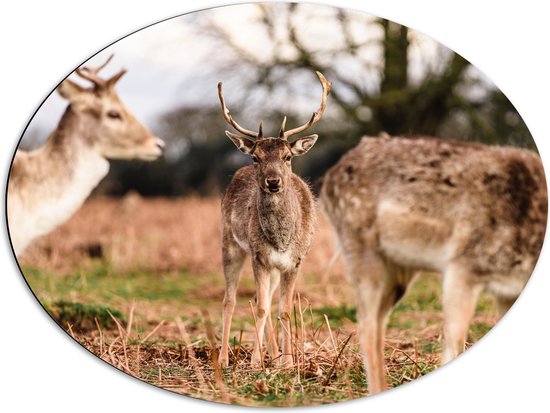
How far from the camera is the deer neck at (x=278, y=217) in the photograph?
4465mm

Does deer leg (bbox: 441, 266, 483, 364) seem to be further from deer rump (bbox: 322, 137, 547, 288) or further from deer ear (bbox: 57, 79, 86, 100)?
deer ear (bbox: 57, 79, 86, 100)

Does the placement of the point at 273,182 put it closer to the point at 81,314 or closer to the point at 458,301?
the point at 458,301

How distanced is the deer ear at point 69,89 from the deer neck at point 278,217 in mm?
1501

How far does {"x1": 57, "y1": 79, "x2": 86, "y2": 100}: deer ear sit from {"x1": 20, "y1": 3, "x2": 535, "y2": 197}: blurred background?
5 centimetres

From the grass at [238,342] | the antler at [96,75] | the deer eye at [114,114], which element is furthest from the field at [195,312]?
the antler at [96,75]

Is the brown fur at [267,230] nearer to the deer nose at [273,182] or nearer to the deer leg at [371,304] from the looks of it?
the deer nose at [273,182]

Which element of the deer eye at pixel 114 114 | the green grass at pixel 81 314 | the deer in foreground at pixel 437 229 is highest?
the deer eye at pixel 114 114

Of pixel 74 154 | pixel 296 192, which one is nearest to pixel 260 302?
pixel 296 192

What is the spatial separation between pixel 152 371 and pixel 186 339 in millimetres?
397

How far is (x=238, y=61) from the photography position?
204 inches

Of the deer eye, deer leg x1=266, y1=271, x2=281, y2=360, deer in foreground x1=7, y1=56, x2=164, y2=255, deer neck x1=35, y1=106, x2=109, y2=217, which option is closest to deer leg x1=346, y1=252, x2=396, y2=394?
deer leg x1=266, y1=271, x2=281, y2=360

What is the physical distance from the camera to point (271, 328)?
459 cm

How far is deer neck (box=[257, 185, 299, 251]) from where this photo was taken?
4.46 meters

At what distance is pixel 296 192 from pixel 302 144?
1.17 ft
